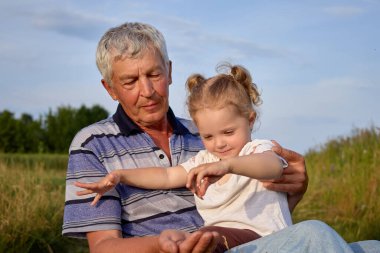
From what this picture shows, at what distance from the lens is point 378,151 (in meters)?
8.99

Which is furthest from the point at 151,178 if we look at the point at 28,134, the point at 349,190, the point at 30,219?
the point at 28,134

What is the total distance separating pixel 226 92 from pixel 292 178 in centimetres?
58

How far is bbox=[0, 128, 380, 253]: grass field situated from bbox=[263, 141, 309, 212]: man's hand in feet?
12.6

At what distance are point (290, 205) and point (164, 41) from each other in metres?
1.00

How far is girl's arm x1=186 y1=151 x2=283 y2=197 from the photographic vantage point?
245cm

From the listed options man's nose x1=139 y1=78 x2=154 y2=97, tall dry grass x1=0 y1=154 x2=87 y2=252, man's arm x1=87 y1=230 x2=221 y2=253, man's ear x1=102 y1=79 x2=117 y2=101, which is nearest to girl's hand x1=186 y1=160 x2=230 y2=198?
man's arm x1=87 y1=230 x2=221 y2=253

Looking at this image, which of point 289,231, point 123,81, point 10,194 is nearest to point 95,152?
point 123,81

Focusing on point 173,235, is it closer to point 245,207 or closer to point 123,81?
point 245,207

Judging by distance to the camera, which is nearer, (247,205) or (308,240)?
(308,240)

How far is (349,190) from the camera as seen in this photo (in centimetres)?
852

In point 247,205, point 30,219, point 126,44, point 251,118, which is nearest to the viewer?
point 247,205

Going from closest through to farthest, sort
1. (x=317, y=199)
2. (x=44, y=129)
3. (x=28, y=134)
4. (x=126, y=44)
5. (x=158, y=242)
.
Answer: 1. (x=158, y=242)
2. (x=126, y=44)
3. (x=317, y=199)
4. (x=28, y=134)
5. (x=44, y=129)

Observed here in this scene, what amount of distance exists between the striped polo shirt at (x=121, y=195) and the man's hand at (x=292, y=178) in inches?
17.2

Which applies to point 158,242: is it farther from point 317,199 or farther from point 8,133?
point 8,133
